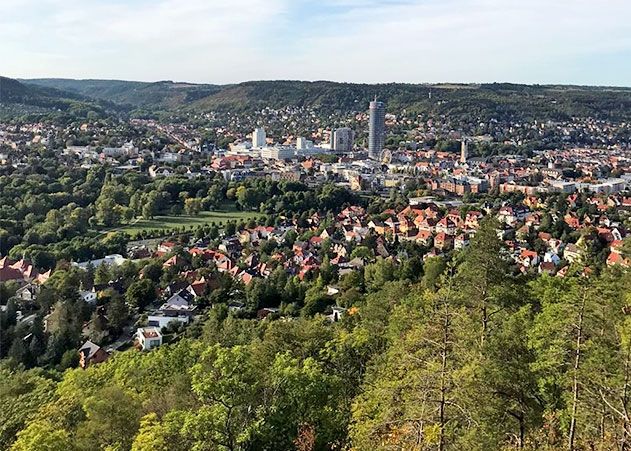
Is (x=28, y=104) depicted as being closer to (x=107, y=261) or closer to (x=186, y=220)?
(x=186, y=220)

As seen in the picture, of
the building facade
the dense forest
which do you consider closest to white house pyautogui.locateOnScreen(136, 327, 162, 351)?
the dense forest

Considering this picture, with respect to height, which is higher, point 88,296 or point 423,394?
point 423,394

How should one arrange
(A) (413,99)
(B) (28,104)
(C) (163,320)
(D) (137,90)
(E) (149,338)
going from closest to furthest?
(E) (149,338) → (C) (163,320) → (B) (28,104) → (A) (413,99) → (D) (137,90)

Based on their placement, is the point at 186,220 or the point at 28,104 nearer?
the point at 186,220

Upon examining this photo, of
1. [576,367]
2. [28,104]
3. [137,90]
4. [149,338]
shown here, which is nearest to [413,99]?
[28,104]

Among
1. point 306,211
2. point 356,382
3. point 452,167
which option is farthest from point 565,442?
point 452,167

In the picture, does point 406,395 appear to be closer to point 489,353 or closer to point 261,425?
point 489,353

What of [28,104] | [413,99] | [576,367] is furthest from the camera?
[413,99]
